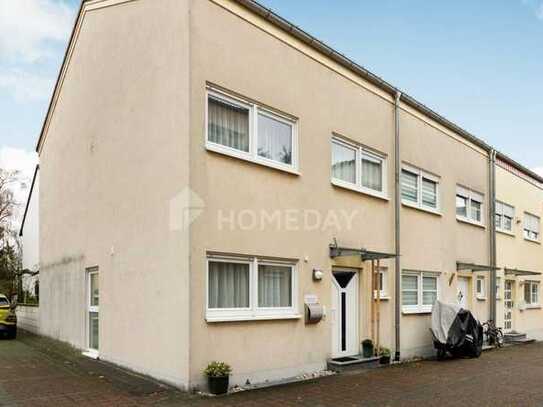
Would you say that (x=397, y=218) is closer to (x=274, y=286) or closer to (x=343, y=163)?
(x=343, y=163)

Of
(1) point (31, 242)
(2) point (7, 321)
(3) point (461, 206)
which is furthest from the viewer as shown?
(1) point (31, 242)

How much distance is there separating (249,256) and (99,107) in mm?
5418

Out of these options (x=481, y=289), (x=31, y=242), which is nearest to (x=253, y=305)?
(x=481, y=289)

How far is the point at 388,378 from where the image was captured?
11141 millimetres

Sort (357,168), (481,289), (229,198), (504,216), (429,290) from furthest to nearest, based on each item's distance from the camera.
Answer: (504,216) < (481,289) < (429,290) < (357,168) < (229,198)

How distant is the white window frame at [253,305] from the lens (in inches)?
372

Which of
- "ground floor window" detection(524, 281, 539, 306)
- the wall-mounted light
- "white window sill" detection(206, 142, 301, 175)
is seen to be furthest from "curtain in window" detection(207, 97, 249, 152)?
"ground floor window" detection(524, 281, 539, 306)

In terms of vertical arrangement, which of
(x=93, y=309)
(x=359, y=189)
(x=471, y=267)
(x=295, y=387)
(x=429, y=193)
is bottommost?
(x=295, y=387)

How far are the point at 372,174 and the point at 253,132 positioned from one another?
4707 mm

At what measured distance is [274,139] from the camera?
36.3ft

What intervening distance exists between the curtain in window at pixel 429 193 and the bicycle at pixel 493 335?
4.88 meters

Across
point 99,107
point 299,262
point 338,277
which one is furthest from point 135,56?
point 338,277

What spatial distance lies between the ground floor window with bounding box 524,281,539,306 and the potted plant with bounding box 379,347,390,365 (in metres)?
13.0

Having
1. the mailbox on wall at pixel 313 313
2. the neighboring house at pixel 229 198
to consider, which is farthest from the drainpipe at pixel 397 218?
the mailbox on wall at pixel 313 313
